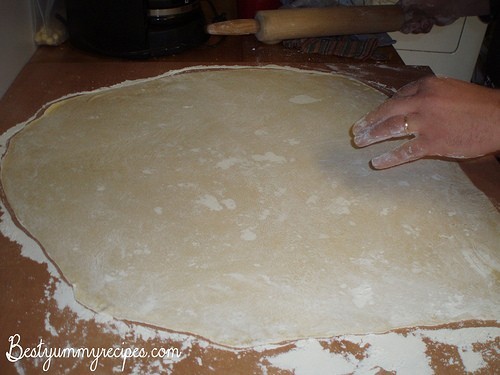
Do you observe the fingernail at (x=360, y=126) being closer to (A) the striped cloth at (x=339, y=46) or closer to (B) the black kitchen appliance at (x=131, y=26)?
(A) the striped cloth at (x=339, y=46)

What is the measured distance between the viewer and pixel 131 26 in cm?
154

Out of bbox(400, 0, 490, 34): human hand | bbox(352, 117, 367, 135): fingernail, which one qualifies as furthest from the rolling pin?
bbox(352, 117, 367, 135): fingernail

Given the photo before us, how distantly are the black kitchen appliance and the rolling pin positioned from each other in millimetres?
121

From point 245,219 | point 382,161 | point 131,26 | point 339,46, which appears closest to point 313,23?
point 339,46

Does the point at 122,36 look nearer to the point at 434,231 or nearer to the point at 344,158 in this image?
the point at 344,158

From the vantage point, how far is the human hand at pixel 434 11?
161 centimetres

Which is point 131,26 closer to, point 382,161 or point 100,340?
point 382,161

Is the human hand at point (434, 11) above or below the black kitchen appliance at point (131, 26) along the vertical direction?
above

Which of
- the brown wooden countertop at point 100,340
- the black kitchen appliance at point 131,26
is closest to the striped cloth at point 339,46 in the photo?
the black kitchen appliance at point 131,26

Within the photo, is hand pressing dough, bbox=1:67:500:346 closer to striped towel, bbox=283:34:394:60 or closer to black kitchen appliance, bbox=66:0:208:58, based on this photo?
black kitchen appliance, bbox=66:0:208:58

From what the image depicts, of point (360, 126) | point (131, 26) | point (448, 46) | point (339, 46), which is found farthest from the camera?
point (448, 46)

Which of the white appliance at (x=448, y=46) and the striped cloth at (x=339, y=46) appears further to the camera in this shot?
the white appliance at (x=448, y=46)

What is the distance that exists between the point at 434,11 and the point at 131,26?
100 cm

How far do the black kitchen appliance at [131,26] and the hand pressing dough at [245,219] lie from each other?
0.99 ft
